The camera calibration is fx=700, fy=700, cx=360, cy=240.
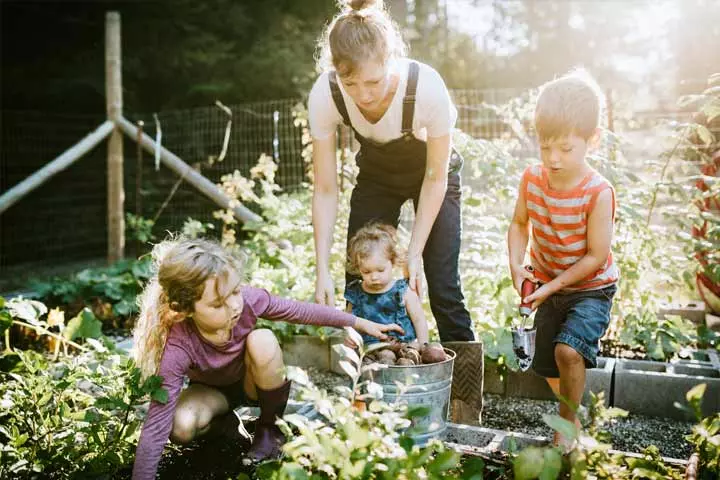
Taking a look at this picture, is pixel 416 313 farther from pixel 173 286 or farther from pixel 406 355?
pixel 173 286

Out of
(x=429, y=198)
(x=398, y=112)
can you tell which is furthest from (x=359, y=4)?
(x=429, y=198)

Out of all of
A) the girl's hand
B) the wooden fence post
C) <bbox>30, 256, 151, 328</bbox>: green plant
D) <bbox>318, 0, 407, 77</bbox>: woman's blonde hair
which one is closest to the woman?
<bbox>318, 0, 407, 77</bbox>: woman's blonde hair

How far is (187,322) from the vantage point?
227 cm

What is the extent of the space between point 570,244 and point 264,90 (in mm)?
6002

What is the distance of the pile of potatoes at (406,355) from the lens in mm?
2209

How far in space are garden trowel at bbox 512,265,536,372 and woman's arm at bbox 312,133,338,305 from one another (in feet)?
2.25

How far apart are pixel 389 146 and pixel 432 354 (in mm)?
810

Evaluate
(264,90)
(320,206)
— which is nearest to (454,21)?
(264,90)

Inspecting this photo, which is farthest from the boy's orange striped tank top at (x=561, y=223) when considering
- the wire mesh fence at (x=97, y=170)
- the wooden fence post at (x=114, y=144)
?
the wooden fence post at (x=114, y=144)

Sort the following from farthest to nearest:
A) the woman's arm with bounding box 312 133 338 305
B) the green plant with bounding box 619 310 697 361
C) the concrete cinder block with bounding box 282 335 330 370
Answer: the concrete cinder block with bounding box 282 335 330 370
the green plant with bounding box 619 310 697 361
the woman's arm with bounding box 312 133 338 305

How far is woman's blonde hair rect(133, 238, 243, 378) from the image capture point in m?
2.15

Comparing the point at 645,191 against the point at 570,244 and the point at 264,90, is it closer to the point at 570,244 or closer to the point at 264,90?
the point at 570,244

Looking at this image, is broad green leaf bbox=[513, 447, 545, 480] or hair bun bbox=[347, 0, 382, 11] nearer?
broad green leaf bbox=[513, 447, 545, 480]

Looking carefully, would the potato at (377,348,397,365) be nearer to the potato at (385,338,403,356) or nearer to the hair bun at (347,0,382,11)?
the potato at (385,338,403,356)
